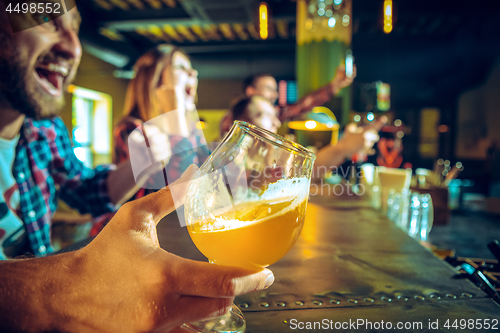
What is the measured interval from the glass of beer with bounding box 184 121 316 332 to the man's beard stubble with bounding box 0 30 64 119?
3.52ft

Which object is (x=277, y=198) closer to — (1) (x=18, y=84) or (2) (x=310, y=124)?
(1) (x=18, y=84)

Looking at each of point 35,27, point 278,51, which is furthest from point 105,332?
point 278,51

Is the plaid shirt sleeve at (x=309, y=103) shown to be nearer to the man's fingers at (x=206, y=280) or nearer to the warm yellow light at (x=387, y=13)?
the warm yellow light at (x=387, y=13)

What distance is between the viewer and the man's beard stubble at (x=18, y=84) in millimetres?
1130

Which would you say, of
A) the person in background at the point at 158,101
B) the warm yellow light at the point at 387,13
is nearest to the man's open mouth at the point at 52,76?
the person in background at the point at 158,101

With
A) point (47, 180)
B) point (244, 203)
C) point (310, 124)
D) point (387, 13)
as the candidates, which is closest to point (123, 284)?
point (244, 203)

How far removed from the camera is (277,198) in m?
0.52

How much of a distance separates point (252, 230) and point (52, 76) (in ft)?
4.23

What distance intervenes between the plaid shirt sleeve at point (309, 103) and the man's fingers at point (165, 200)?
2770mm

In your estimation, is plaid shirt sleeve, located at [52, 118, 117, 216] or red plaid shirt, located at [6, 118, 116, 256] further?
plaid shirt sleeve, located at [52, 118, 117, 216]

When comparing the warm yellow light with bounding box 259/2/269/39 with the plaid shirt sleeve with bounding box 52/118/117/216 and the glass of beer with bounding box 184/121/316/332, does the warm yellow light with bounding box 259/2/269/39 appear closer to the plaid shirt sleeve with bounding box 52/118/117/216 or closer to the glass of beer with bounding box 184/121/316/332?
the plaid shirt sleeve with bounding box 52/118/117/216

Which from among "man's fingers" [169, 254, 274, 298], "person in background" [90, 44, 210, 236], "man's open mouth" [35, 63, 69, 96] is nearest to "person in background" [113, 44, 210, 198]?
"person in background" [90, 44, 210, 236]

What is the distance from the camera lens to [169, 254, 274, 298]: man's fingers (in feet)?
1.28

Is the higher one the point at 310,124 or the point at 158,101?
the point at 158,101
